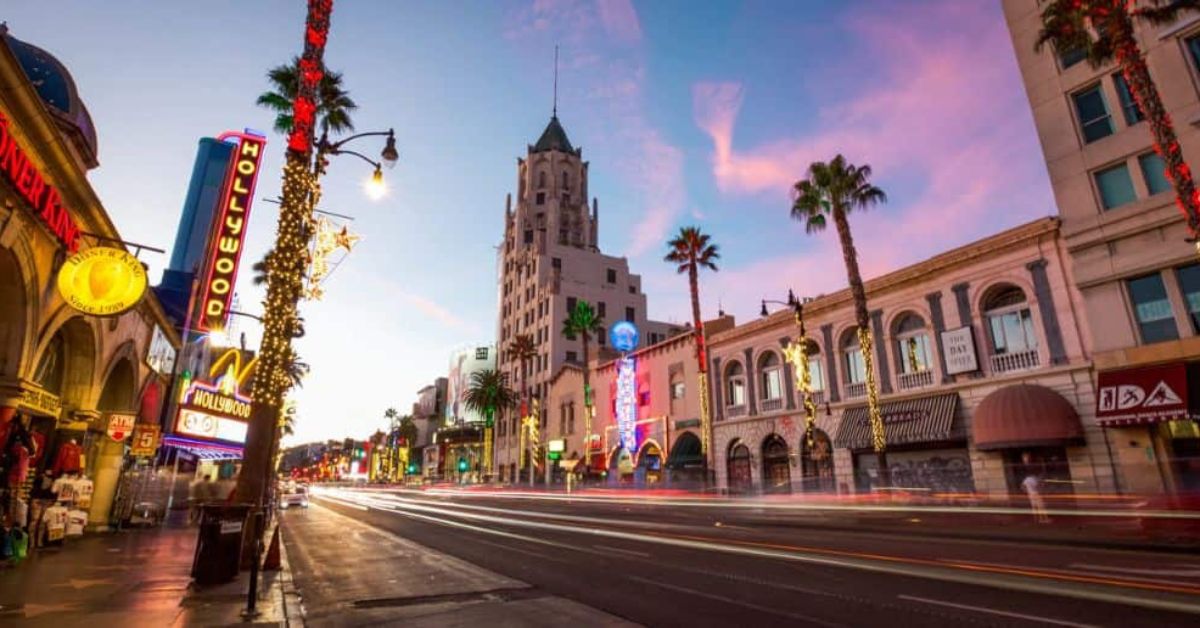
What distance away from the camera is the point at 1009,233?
24.7 meters

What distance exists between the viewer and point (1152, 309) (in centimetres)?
2053

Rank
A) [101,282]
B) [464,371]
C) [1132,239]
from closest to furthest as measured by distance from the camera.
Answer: [101,282], [1132,239], [464,371]

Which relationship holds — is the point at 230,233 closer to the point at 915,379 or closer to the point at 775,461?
the point at 775,461

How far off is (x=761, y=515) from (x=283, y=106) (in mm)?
24294

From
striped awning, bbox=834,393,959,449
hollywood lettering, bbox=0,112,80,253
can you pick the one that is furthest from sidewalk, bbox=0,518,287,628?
striped awning, bbox=834,393,959,449

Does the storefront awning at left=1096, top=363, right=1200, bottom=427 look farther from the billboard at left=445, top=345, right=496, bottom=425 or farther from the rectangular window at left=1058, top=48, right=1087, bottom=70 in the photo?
the billboard at left=445, top=345, right=496, bottom=425

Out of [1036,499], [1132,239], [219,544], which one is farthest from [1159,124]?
[219,544]

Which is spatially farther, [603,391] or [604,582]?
[603,391]

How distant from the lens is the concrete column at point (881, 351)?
95.3 feet

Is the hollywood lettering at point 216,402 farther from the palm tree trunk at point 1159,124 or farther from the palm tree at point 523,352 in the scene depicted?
the palm tree at point 523,352

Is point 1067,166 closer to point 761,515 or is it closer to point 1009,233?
point 1009,233

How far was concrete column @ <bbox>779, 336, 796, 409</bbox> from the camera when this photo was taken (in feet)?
112

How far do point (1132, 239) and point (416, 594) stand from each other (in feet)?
86.8

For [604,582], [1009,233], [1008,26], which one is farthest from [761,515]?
[1008,26]
